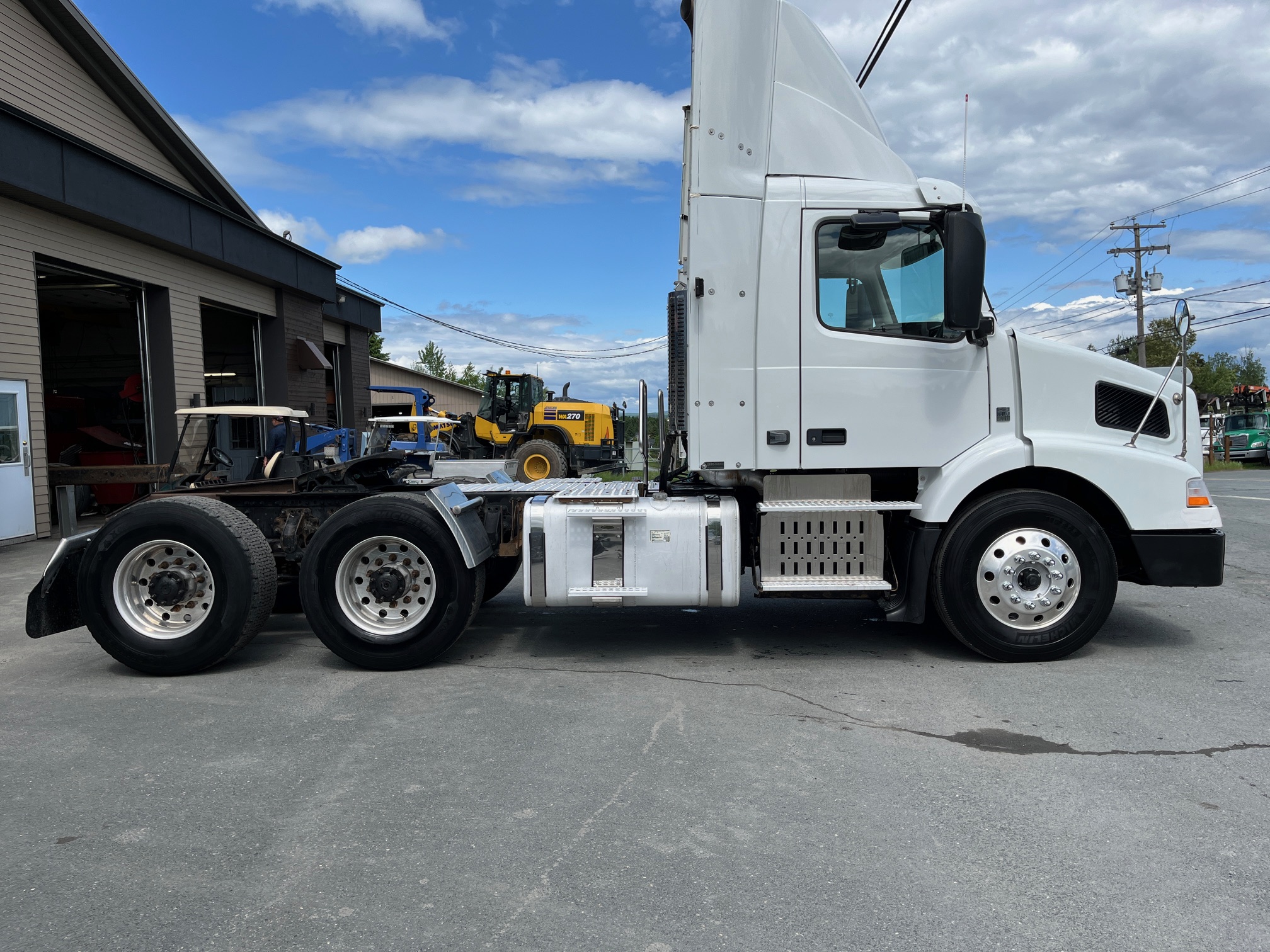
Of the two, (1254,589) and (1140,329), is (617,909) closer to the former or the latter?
(1254,589)

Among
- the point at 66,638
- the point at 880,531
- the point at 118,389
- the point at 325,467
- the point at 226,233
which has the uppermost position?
the point at 226,233

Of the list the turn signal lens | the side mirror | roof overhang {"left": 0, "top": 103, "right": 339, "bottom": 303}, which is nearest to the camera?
the side mirror

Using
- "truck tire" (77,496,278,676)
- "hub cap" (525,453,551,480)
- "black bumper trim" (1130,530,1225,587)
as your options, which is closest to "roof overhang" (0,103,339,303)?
"hub cap" (525,453,551,480)

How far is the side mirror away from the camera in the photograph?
516 cm

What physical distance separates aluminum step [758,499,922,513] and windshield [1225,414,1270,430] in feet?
137

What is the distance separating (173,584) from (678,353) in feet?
12.2

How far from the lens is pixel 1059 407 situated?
5.70m

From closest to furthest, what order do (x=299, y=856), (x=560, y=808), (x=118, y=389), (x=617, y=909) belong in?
(x=617, y=909), (x=299, y=856), (x=560, y=808), (x=118, y=389)

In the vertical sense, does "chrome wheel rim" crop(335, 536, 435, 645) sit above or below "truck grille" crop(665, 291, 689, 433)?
below

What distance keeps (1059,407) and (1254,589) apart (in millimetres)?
4018

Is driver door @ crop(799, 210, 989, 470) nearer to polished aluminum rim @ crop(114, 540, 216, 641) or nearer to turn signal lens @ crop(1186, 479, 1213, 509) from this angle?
turn signal lens @ crop(1186, 479, 1213, 509)

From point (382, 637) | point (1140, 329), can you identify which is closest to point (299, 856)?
point (382, 637)

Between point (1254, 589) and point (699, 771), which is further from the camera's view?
point (1254, 589)

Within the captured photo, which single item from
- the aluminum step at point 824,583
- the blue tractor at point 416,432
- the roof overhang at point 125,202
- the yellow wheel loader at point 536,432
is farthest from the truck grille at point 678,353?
the yellow wheel loader at point 536,432
